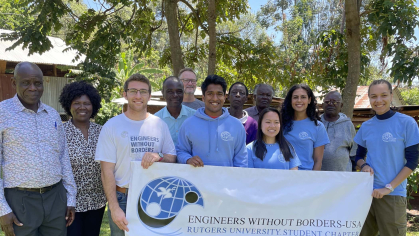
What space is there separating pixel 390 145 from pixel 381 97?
1.69 feet

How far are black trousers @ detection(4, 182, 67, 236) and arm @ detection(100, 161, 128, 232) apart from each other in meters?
0.43

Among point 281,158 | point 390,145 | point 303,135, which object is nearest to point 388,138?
point 390,145

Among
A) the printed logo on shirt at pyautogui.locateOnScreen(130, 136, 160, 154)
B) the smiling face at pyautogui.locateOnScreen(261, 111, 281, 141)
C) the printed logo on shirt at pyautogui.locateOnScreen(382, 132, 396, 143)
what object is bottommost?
the printed logo on shirt at pyautogui.locateOnScreen(130, 136, 160, 154)

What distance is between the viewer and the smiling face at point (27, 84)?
2980 mm

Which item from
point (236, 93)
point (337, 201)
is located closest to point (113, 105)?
point (236, 93)

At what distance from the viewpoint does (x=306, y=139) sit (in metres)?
3.83

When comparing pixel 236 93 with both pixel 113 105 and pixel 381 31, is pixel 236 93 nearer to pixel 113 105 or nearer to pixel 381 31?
pixel 381 31

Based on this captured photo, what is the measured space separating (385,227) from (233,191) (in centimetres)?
170

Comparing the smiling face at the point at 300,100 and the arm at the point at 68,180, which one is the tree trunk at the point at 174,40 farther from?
the arm at the point at 68,180

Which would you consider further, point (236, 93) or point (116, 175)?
point (236, 93)

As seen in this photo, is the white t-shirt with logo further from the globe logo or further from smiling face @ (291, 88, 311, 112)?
smiling face @ (291, 88, 311, 112)

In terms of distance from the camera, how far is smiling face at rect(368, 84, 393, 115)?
3600mm

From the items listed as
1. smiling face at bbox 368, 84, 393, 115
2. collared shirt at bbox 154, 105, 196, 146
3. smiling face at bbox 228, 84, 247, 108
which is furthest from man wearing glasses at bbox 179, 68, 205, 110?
smiling face at bbox 368, 84, 393, 115

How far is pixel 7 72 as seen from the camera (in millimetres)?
17469
